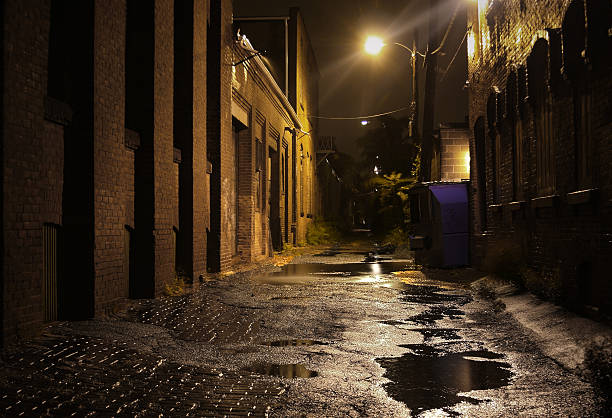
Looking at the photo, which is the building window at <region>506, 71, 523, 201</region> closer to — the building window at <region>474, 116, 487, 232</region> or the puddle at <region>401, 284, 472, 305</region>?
the puddle at <region>401, 284, 472, 305</region>

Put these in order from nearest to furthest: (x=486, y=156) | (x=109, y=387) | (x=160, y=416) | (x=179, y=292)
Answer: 1. (x=160, y=416)
2. (x=109, y=387)
3. (x=179, y=292)
4. (x=486, y=156)

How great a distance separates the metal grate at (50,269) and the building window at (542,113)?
23.7 ft

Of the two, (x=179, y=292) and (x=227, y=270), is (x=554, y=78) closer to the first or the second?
(x=179, y=292)

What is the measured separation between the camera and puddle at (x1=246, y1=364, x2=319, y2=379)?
18.0 ft

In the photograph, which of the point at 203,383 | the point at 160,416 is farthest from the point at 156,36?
Answer: the point at 160,416

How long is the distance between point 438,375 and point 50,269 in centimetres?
507

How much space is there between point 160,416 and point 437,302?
7.26m

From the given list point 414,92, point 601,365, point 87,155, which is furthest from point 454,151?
point 601,365

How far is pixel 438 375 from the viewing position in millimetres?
5445

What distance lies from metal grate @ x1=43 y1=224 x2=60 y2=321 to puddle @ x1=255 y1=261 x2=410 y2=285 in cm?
647

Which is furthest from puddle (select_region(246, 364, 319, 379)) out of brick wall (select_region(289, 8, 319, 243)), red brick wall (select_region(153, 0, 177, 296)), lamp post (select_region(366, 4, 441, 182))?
brick wall (select_region(289, 8, 319, 243))

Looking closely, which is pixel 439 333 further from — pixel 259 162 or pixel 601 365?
pixel 259 162

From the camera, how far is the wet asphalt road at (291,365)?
14.7ft

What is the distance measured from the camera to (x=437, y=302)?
10.8 metres
